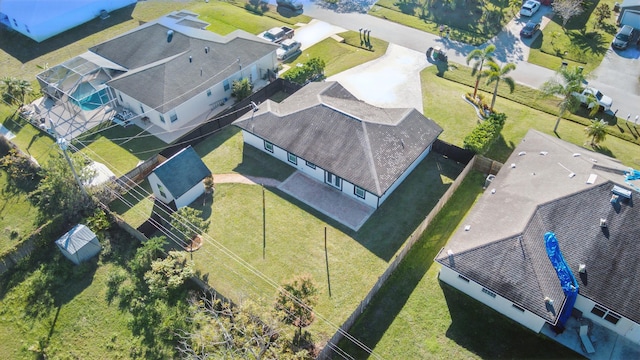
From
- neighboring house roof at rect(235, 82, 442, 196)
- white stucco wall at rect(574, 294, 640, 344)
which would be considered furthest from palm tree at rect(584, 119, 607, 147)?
white stucco wall at rect(574, 294, 640, 344)

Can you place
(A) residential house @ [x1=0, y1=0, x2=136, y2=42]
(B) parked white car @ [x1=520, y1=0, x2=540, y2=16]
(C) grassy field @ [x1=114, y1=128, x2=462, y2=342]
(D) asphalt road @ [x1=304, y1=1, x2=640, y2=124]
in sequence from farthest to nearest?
(B) parked white car @ [x1=520, y1=0, x2=540, y2=16] → (A) residential house @ [x1=0, y1=0, x2=136, y2=42] → (D) asphalt road @ [x1=304, y1=1, x2=640, y2=124] → (C) grassy field @ [x1=114, y1=128, x2=462, y2=342]

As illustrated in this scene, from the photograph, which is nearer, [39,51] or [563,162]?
[563,162]

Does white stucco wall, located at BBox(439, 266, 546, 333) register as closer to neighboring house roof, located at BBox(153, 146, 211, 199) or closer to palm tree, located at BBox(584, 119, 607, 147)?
neighboring house roof, located at BBox(153, 146, 211, 199)

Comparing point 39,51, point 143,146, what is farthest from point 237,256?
point 39,51

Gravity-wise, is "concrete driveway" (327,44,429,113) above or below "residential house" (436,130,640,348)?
below

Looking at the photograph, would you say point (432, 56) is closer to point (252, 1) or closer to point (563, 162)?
point (563, 162)

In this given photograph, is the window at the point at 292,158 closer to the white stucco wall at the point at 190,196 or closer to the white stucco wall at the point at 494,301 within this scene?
the white stucco wall at the point at 190,196
